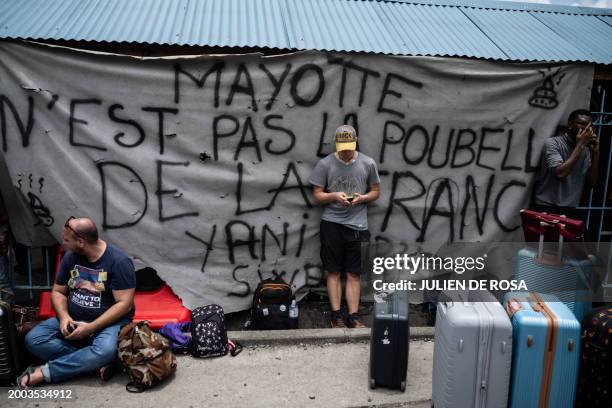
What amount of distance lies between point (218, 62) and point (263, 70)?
1.35ft

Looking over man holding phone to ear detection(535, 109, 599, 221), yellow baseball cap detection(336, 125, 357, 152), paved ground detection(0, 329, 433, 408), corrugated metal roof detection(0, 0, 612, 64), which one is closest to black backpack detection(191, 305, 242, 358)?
paved ground detection(0, 329, 433, 408)

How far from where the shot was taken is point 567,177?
4.91m

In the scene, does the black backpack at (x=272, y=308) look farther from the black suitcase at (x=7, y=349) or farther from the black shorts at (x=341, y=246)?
the black suitcase at (x=7, y=349)

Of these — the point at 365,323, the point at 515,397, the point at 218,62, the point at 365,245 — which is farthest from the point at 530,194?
the point at 218,62

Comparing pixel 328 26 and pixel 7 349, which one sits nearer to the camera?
pixel 7 349

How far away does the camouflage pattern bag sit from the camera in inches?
145

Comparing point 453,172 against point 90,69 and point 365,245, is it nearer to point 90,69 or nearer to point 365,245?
point 365,245

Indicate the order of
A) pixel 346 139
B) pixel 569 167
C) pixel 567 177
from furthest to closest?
1. pixel 567 177
2. pixel 569 167
3. pixel 346 139

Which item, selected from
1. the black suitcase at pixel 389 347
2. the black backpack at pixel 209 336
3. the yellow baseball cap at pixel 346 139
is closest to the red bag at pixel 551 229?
the black suitcase at pixel 389 347

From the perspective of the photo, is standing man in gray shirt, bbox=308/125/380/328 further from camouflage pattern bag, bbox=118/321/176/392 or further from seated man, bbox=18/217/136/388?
seated man, bbox=18/217/136/388

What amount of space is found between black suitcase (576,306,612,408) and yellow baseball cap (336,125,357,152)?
230 centimetres

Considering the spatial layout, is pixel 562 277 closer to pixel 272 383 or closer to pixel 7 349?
pixel 272 383

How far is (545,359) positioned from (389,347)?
1056 mm

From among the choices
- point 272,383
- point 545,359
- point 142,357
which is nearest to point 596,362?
point 545,359
